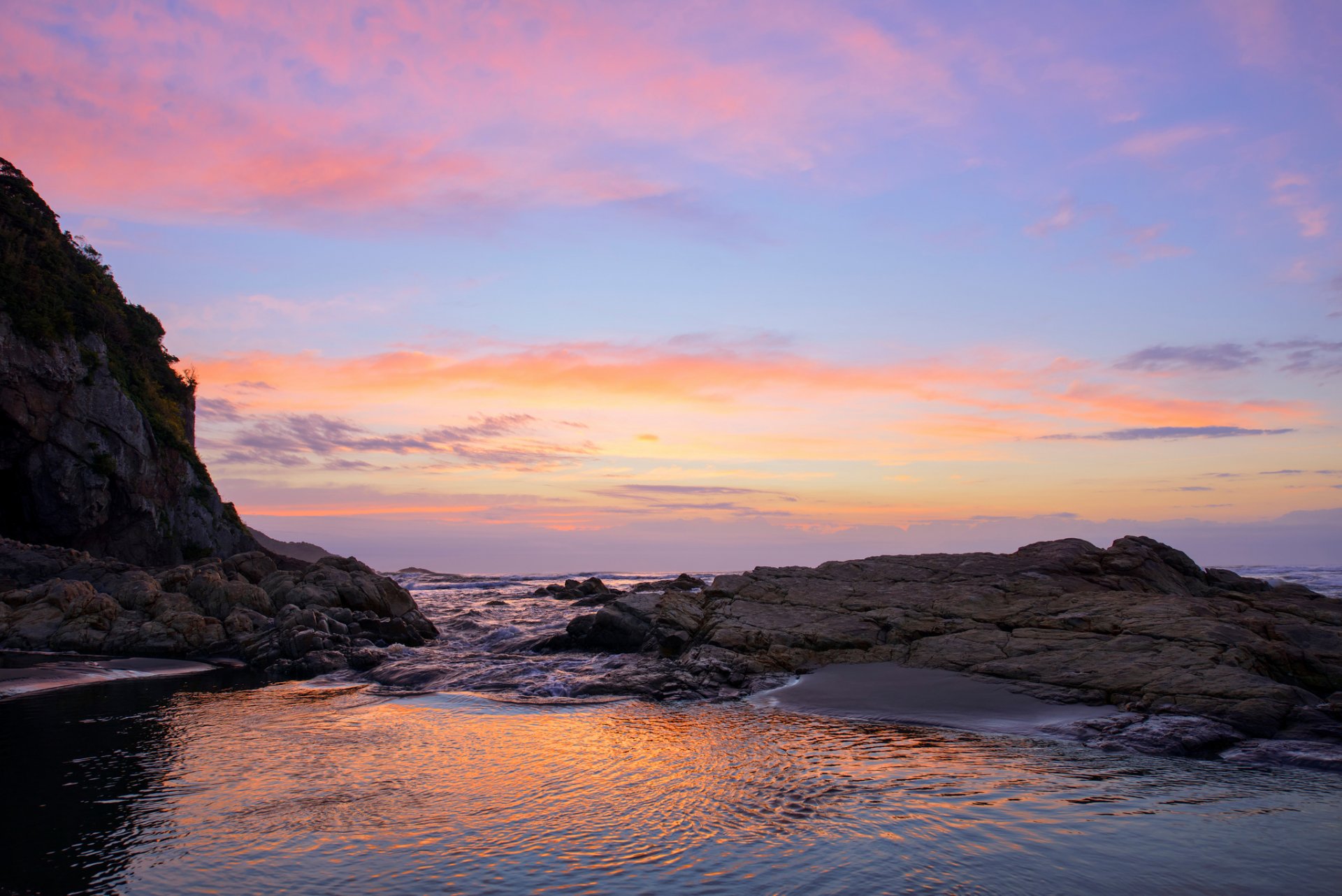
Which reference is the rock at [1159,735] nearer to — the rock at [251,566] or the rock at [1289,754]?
the rock at [1289,754]

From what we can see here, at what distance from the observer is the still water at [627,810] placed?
20.2ft

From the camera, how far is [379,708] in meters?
14.1

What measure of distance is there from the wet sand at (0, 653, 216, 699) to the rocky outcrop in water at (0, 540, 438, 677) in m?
1.32

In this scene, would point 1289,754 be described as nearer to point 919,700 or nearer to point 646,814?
point 919,700

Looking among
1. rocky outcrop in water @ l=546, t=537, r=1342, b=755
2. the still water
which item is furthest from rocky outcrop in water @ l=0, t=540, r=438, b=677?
the still water

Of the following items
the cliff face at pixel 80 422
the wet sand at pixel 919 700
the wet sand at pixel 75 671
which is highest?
the cliff face at pixel 80 422

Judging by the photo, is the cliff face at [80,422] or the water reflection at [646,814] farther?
the cliff face at [80,422]

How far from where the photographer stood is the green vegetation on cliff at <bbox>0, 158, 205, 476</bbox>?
104 ft

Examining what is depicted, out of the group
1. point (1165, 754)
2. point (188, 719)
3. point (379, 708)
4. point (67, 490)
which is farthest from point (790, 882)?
point (67, 490)

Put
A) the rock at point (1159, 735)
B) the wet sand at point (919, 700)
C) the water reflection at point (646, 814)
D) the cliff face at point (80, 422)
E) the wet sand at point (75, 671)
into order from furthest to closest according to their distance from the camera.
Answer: the cliff face at point (80, 422) < the wet sand at point (75, 671) < the wet sand at point (919, 700) < the rock at point (1159, 735) < the water reflection at point (646, 814)

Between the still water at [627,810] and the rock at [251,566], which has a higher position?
the rock at [251,566]

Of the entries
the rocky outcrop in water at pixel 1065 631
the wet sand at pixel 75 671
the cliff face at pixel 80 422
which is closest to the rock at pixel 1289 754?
the rocky outcrop in water at pixel 1065 631

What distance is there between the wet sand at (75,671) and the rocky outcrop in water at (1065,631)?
32.7ft

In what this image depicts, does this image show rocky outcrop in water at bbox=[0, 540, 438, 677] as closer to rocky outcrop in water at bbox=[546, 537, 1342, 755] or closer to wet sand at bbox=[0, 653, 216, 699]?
wet sand at bbox=[0, 653, 216, 699]
